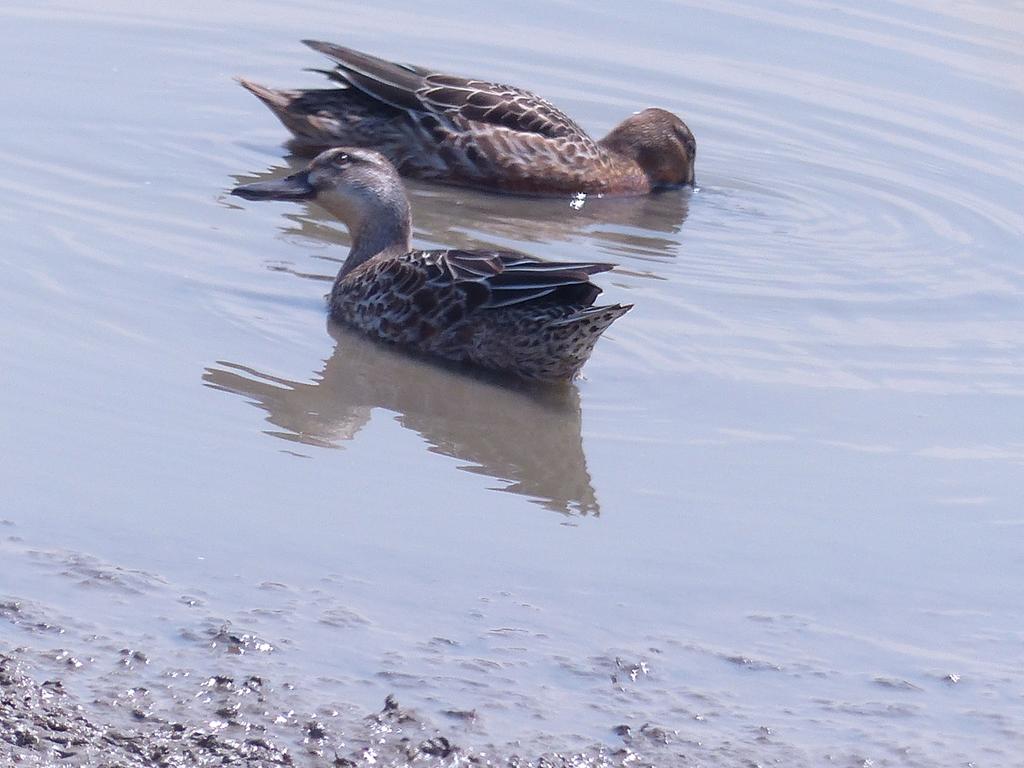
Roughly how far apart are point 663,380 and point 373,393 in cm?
120

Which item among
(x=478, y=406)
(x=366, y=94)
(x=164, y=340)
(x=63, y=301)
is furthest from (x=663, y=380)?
(x=366, y=94)

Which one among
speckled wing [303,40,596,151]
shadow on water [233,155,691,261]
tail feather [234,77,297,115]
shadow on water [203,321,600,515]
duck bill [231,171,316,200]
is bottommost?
shadow on water [203,321,600,515]

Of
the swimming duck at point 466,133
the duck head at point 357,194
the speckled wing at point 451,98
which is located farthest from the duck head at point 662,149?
the duck head at point 357,194

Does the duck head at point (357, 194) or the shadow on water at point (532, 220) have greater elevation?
the duck head at point (357, 194)

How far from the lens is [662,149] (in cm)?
1098

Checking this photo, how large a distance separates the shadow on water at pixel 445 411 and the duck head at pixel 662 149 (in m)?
3.82

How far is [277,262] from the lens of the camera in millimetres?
8492

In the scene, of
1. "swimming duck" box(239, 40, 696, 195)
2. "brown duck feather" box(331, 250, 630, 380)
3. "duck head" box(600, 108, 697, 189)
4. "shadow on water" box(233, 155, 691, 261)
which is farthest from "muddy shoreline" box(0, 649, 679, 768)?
"duck head" box(600, 108, 697, 189)

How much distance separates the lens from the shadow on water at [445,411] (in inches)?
248

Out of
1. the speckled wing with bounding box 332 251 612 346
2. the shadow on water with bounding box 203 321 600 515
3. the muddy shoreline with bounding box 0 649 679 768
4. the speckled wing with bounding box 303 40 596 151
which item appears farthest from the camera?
the speckled wing with bounding box 303 40 596 151

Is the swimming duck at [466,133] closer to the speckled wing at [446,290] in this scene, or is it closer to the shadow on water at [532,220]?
the shadow on water at [532,220]

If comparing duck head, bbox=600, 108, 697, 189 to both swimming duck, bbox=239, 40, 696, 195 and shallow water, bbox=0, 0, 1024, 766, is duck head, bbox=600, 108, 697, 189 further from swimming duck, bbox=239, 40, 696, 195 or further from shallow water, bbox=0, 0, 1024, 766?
shallow water, bbox=0, 0, 1024, 766

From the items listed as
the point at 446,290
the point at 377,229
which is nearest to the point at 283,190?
the point at 377,229

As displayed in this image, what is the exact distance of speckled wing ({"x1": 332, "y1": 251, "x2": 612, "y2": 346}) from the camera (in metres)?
7.29
